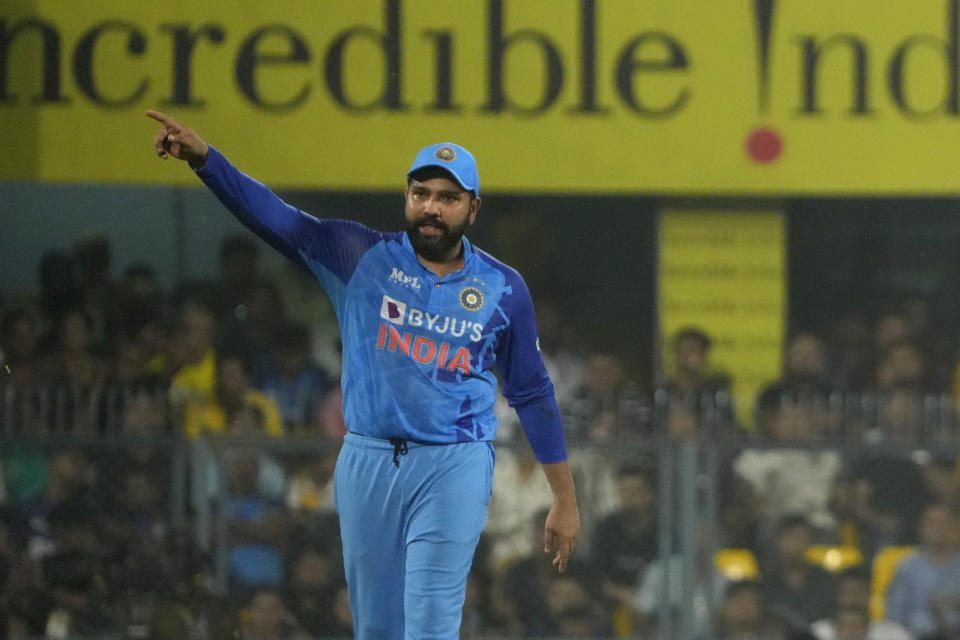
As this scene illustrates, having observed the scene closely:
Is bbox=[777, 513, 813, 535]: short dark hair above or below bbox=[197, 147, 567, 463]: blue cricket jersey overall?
below

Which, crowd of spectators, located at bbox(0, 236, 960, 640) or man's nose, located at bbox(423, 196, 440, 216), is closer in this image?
man's nose, located at bbox(423, 196, 440, 216)

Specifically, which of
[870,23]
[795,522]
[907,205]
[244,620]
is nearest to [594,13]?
[870,23]

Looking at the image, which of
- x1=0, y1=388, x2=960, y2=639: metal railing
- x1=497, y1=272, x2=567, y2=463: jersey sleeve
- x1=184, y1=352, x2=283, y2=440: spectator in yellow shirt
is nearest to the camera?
x1=497, y1=272, x2=567, y2=463: jersey sleeve

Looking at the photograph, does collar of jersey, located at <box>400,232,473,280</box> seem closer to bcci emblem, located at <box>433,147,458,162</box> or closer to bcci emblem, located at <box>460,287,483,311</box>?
bcci emblem, located at <box>460,287,483,311</box>

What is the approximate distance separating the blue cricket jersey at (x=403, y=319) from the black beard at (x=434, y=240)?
51 mm

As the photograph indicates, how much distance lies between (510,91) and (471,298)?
5.64 metres

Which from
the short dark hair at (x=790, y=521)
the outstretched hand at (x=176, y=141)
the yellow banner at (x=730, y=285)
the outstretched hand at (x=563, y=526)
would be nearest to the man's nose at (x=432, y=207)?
the outstretched hand at (x=176, y=141)

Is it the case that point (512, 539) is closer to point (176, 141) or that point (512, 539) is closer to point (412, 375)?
point (412, 375)

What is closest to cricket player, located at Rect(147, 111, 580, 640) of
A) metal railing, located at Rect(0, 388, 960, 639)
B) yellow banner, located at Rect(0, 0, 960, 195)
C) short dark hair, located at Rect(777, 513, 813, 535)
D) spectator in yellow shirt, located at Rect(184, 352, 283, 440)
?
metal railing, located at Rect(0, 388, 960, 639)

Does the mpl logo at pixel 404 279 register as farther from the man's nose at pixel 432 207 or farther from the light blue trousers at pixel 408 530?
the light blue trousers at pixel 408 530

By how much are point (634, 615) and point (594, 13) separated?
409cm

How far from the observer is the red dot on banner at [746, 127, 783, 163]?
11070mm

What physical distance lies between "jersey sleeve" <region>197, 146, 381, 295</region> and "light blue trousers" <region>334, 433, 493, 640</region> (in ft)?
1.83

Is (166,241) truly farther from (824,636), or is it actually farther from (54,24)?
(824,636)
